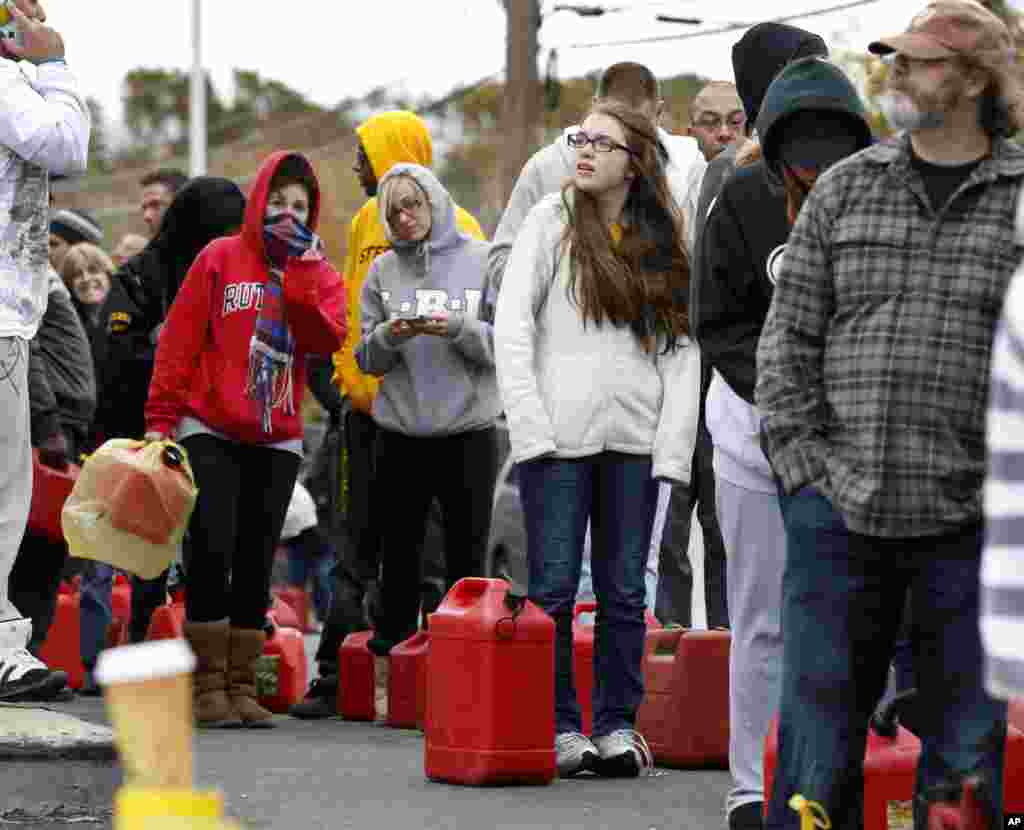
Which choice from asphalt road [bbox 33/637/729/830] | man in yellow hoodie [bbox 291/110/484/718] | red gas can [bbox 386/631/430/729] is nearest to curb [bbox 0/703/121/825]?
asphalt road [bbox 33/637/729/830]

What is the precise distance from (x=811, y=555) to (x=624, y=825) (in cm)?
185

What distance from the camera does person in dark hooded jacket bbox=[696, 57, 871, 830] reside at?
18.8 feet

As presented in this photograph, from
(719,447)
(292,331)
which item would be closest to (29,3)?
(292,331)

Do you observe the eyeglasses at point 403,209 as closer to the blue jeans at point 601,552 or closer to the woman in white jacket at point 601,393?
the woman in white jacket at point 601,393

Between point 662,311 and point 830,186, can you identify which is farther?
point 662,311

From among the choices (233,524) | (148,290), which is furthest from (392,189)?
(233,524)

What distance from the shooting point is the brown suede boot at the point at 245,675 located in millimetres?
8812

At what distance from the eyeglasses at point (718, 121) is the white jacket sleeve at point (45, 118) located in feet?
9.64

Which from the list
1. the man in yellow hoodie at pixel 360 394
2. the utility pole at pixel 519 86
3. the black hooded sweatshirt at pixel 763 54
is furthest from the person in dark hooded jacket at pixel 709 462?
the utility pole at pixel 519 86

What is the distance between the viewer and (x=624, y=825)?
6492 millimetres

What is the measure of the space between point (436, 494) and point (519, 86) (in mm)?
13997

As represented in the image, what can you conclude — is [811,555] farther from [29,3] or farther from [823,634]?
[29,3]

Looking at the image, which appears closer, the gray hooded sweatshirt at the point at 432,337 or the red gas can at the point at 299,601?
the gray hooded sweatshirt at the point at 432,337

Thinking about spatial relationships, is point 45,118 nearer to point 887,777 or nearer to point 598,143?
A: point 598,143
